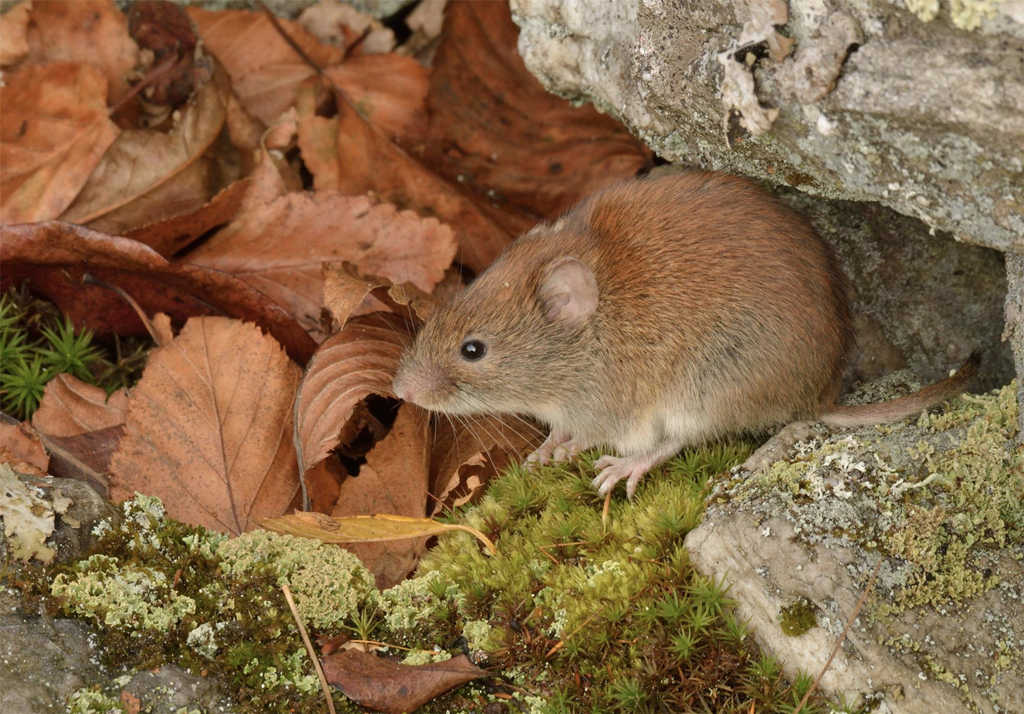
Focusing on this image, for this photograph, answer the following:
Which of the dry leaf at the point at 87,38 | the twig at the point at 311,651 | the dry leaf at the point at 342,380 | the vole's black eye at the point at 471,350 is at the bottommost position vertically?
the twig at the point at 311,651

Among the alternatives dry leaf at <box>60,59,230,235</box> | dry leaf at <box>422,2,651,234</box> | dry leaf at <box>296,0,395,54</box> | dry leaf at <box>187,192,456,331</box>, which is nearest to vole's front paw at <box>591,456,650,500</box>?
dry leaf at <box>187,192,456,331</box>

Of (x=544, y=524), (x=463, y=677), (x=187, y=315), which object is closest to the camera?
(x=463, y=677)

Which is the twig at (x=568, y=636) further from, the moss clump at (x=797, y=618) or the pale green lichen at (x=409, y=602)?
the moss clump at (x=797, y=618)

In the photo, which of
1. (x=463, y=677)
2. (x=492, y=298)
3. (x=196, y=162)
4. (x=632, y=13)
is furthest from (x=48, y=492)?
(x=632, y=13)

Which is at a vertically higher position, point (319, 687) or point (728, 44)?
point (728, 44)

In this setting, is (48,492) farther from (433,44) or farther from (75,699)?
(433,44)

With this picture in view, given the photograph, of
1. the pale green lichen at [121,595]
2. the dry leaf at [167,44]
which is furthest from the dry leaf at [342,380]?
the dry leaf at [167,44]

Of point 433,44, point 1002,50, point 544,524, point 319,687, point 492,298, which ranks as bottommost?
point 319,687

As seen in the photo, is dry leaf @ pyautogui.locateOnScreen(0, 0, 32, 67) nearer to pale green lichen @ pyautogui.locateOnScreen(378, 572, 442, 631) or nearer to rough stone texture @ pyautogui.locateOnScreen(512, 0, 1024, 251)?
rough stone texture @ pyautogui.locateOnScreen(512, 0, 1024, 251)
